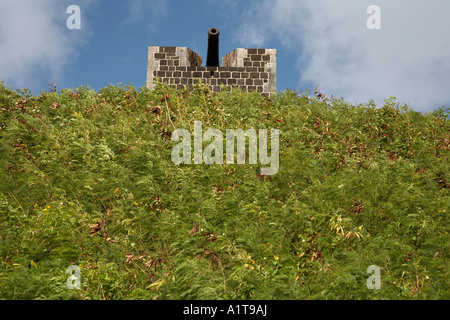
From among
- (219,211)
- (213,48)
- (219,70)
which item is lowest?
(219,211)

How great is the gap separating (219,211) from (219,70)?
9600 mm

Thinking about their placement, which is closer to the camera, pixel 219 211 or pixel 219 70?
pixel 219 211

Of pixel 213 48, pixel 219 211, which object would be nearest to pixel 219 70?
pixel 213 48

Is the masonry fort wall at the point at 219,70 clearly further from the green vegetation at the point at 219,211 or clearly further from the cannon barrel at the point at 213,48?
the green vegetation at the point at 219,211

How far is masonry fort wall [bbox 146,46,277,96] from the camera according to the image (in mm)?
15695

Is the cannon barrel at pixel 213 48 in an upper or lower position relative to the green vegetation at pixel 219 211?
upper

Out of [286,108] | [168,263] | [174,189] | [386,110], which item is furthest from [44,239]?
[386,110]

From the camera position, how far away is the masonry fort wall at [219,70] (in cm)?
1570

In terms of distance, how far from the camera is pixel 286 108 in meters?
12.1

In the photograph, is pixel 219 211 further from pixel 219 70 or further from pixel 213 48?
pixel 213 48

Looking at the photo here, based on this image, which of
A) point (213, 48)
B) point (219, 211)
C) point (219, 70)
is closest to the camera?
point (219, 211)

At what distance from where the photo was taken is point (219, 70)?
51.5 ft

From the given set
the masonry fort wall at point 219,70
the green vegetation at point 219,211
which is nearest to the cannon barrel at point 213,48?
the masonry fort wall at point 219,70

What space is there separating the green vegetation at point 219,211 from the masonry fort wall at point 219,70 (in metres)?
4.83
